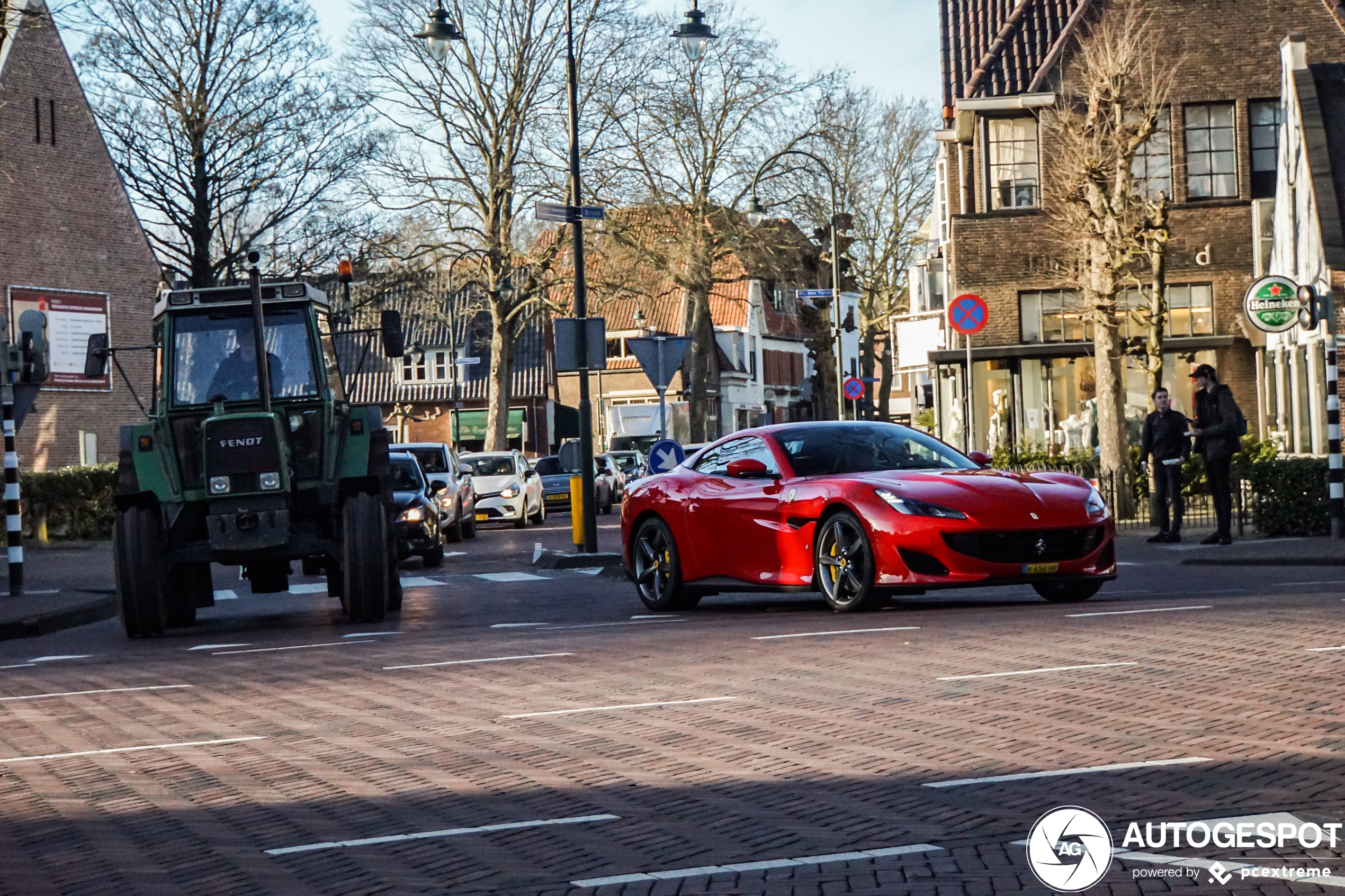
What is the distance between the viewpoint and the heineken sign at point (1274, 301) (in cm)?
2158

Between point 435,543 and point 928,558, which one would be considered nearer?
point 928,558

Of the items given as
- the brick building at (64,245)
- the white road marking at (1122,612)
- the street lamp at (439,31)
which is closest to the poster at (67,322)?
the brick building at (64,245)

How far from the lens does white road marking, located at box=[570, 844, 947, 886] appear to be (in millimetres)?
5594

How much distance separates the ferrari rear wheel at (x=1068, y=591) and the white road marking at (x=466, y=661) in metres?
3.96

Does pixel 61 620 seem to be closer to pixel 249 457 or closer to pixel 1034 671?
pixel 249 457

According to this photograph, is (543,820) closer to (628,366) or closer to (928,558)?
(928,558)

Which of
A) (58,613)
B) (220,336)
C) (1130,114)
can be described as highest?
(1130,114)

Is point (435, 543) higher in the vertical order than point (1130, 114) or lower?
lower

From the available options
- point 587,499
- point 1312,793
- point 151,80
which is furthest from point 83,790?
point 151,80

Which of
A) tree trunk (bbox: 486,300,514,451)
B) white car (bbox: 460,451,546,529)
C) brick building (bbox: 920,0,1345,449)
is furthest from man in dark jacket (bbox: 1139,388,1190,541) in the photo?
tree trunk (bbox: 486,300,514,451)

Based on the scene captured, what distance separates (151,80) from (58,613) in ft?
103

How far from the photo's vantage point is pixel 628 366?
9294 cm

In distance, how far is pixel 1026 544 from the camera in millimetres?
13422

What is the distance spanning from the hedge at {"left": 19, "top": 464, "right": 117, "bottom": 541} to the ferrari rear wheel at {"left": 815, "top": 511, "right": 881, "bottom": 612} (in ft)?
75.6
